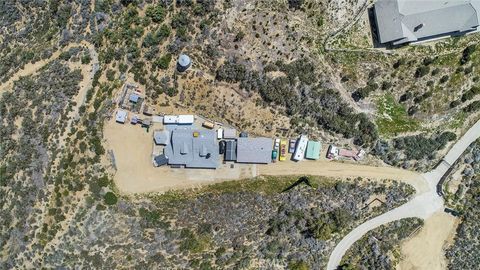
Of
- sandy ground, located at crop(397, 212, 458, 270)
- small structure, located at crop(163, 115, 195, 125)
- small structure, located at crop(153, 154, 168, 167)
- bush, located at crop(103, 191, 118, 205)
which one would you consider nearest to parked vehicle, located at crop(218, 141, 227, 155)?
small structure, located at crop(163, 115, 195, 125)

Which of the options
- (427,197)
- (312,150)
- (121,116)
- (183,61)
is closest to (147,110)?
(121,116)

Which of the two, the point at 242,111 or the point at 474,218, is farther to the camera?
the point at 474,218

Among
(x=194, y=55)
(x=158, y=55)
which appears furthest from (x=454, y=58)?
(x=158, y=55)

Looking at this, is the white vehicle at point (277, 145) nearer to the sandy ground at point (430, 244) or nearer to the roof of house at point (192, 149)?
the roof of house at point (192, 149)

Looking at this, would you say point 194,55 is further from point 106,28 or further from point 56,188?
point 56,188

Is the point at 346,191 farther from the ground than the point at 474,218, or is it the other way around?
the point at 346,191

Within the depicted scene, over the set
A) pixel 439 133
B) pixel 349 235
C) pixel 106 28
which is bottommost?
pixel 349 235

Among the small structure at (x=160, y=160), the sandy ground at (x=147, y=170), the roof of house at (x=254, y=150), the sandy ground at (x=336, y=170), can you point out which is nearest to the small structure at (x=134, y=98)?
the sandy ground at (x=147, y=170)
